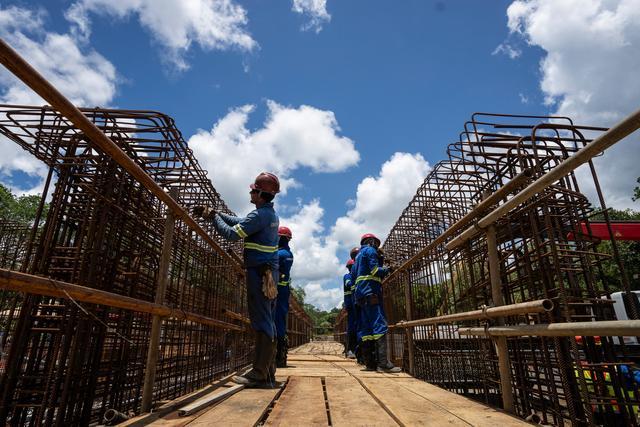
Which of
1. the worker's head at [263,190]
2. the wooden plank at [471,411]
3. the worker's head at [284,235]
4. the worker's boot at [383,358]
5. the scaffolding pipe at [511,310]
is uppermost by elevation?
the worker's head at [284,235]

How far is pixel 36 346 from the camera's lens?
174 inches

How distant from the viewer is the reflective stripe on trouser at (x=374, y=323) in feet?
19.8

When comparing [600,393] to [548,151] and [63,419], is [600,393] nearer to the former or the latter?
[548,151]

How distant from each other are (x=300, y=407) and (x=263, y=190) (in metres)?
2.27

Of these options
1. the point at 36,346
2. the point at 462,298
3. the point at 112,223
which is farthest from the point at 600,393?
the point at 36,346

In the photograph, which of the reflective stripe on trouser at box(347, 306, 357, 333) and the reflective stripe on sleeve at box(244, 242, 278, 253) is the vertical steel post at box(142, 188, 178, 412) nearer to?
the reflective stripe on sleeve at box(244, 242, 278, 253)

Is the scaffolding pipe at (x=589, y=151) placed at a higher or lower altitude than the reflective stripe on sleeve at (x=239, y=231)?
lower

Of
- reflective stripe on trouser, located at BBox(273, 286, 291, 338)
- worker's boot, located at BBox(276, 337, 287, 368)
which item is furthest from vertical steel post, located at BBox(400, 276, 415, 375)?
worker's boot, located at BBox(276, 337, 287, 368)

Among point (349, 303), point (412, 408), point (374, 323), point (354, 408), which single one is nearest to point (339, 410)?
point (354, 408)

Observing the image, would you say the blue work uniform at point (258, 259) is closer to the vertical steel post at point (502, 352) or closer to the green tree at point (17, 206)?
the vertical steel post at point (502, 352)

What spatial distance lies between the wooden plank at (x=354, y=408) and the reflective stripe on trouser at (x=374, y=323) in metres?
2.11

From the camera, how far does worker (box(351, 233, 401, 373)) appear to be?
5980 millimetres

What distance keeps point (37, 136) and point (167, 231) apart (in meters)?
3.32

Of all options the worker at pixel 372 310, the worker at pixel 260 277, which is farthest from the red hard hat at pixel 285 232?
the worker at pixel 260 277
